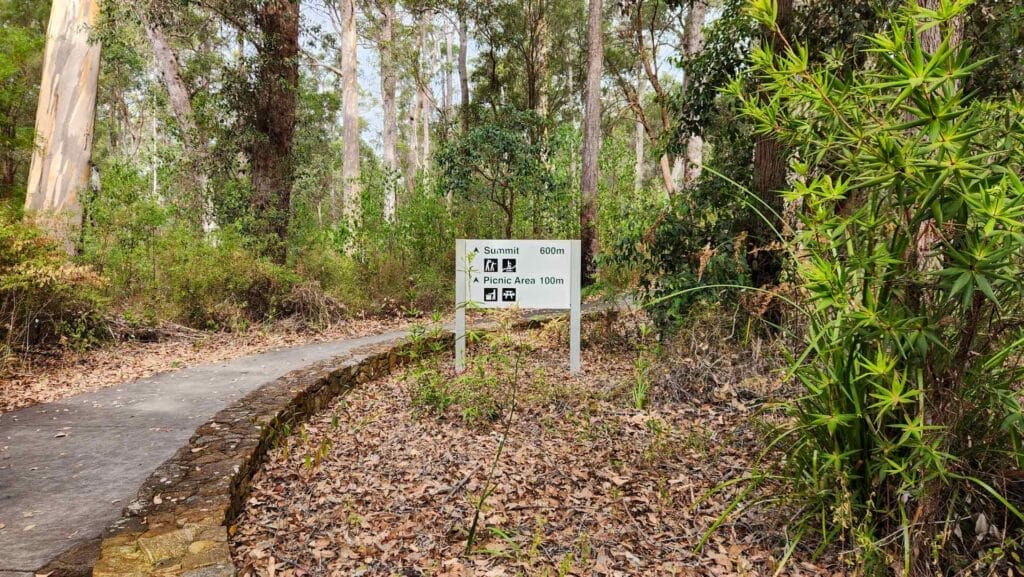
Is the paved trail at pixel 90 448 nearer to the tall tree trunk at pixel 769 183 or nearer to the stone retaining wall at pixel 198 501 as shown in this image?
the stone retaining wall at pixel 198 501

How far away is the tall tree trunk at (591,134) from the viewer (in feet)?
32.6

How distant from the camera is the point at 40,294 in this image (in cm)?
550

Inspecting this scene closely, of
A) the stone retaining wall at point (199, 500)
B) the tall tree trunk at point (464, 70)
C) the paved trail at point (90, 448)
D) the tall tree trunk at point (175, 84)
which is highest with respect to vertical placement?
the tall tree trunk at point (464, 70)

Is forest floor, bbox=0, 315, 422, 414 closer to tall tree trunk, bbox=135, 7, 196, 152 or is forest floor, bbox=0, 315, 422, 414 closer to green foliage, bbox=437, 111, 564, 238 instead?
green foliage, bbox=437, 111, 564, 238

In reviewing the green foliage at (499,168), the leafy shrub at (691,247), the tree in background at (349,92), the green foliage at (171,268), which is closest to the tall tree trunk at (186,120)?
the green foliage at (171,268)

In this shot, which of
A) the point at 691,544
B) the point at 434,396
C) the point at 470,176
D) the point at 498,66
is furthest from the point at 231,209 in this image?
the point at 498,66

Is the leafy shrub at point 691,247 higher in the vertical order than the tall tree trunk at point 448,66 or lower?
lower

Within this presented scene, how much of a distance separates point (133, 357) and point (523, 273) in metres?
4.33

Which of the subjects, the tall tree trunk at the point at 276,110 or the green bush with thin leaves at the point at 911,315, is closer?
the green bush with thin leaves at the point at 911,315

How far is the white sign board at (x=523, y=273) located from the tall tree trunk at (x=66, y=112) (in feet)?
20.8

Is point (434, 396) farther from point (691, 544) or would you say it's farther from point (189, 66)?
point (189, 66)

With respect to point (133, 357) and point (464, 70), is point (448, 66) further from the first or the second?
point (133, 357)

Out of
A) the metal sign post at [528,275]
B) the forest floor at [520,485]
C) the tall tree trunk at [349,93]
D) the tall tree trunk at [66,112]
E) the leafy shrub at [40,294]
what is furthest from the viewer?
the tall tree trunk at [349,93]

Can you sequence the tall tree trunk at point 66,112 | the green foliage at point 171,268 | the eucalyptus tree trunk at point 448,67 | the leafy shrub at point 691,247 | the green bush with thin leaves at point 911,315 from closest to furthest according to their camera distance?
the green bush with thin leaves at point 911,315 < the leafy shrub at point 691,247 < the green foliage at point 171,268 < the tall tree trunk at point 66,112 < the eucalyptus tree trunk at point 448,67
